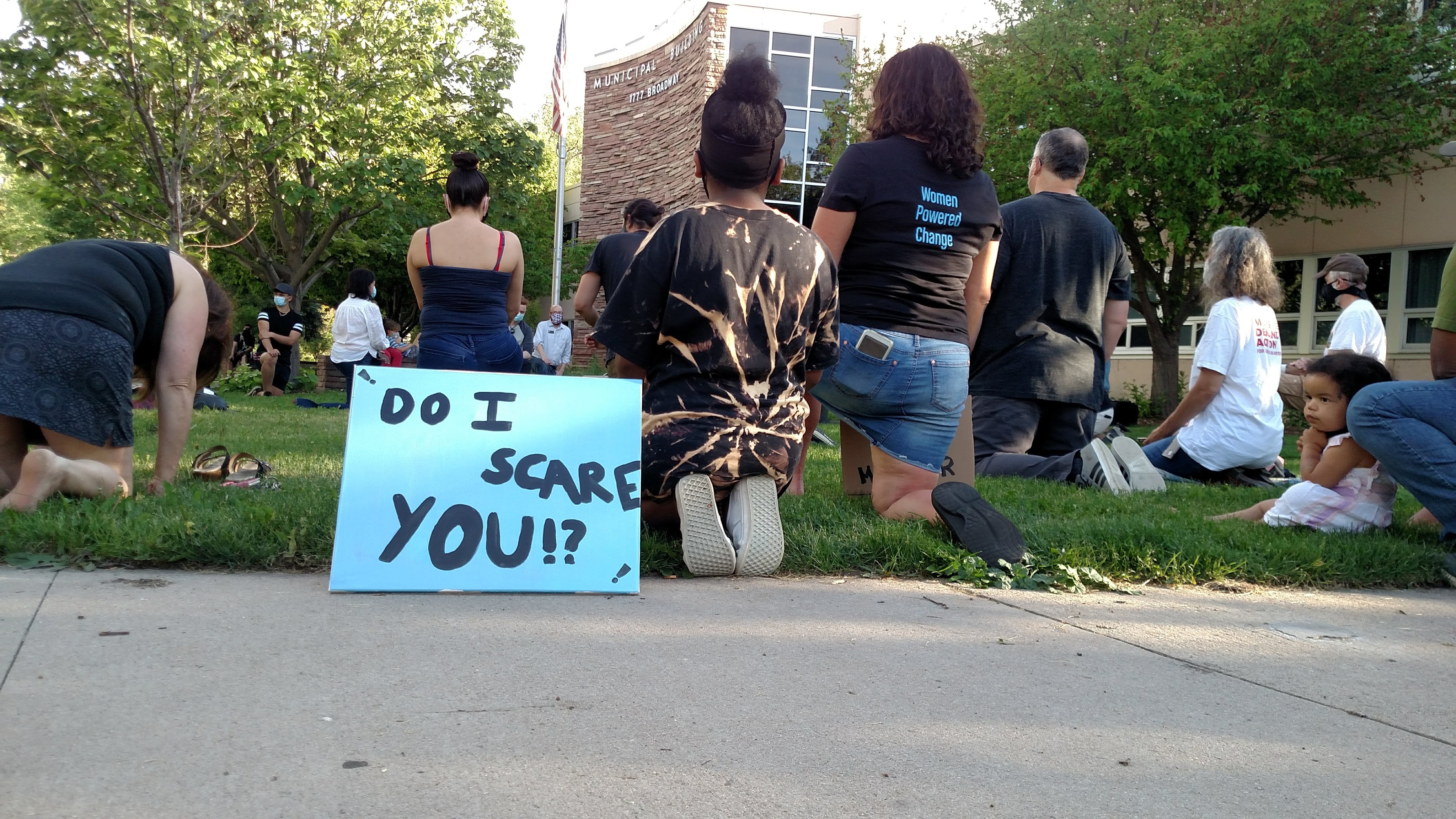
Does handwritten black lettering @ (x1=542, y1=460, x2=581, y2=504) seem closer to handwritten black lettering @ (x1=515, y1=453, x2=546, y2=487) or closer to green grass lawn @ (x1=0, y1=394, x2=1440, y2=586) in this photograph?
handwritten black lettering @ (x1=515, y1=453, x2=546, y2=487)

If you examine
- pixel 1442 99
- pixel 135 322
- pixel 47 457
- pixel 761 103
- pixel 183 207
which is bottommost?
pixel 47 457

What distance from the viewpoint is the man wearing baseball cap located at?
16.5m

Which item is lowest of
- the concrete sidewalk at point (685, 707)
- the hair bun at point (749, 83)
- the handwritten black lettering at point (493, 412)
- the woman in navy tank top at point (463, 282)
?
the concrete sidewalk at point (685, 707)

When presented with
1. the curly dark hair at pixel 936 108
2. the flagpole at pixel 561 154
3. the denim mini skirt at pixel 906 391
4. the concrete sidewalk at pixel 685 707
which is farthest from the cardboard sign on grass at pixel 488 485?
the flagpole at pixel 561 154

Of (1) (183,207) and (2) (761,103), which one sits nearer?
(2) (761,103)

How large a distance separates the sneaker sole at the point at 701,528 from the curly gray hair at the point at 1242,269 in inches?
166

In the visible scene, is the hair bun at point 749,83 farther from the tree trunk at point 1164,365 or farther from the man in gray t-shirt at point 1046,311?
the tree trunk at point 1164,365

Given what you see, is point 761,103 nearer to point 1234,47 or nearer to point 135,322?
point 135,322

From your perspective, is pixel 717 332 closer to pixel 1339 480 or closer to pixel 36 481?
pixel 36 481

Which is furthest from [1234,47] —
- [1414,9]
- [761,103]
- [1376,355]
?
[761,103]

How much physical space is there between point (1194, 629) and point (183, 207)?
828 inches

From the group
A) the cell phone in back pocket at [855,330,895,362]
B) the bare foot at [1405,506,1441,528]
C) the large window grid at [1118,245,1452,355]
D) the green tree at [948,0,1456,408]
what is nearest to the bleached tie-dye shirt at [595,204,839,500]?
the cell phone in back pocket at [855,330,895,362]

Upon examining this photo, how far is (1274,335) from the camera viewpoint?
22.7ft

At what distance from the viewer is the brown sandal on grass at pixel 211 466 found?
17.1ft
